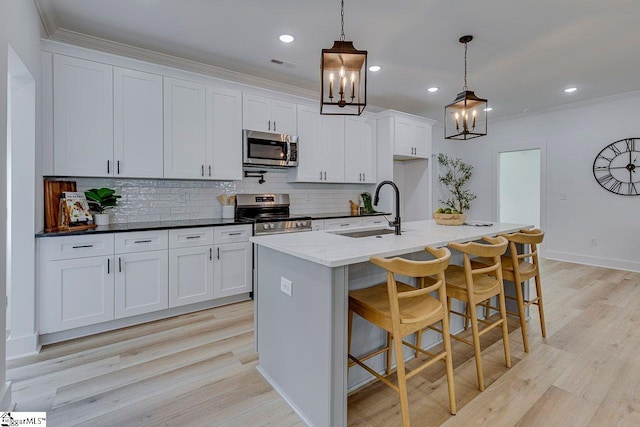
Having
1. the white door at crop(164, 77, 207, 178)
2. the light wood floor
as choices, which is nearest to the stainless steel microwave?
the white door at crop(164, 77, 207, 178)

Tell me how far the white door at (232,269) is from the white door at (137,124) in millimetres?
1061

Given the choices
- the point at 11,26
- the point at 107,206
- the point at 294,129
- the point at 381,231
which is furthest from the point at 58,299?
the point at 294,129

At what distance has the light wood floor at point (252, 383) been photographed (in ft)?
5.72

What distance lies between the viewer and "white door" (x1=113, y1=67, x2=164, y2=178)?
9.94 feet

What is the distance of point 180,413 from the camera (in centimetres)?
178

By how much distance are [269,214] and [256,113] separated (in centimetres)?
129

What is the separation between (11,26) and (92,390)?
2.26 metres

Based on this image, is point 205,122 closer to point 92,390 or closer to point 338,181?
point 338,181

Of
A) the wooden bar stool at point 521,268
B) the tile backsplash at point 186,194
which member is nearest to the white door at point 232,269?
the tile backsplash at point 186,194

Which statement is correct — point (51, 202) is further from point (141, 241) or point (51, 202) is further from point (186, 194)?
point (186, 194)

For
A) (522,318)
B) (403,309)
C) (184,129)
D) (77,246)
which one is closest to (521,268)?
(522,318)

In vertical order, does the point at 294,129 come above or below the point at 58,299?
above

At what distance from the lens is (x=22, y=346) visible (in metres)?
2.38

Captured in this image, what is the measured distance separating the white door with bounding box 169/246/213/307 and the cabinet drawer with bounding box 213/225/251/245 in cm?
13
